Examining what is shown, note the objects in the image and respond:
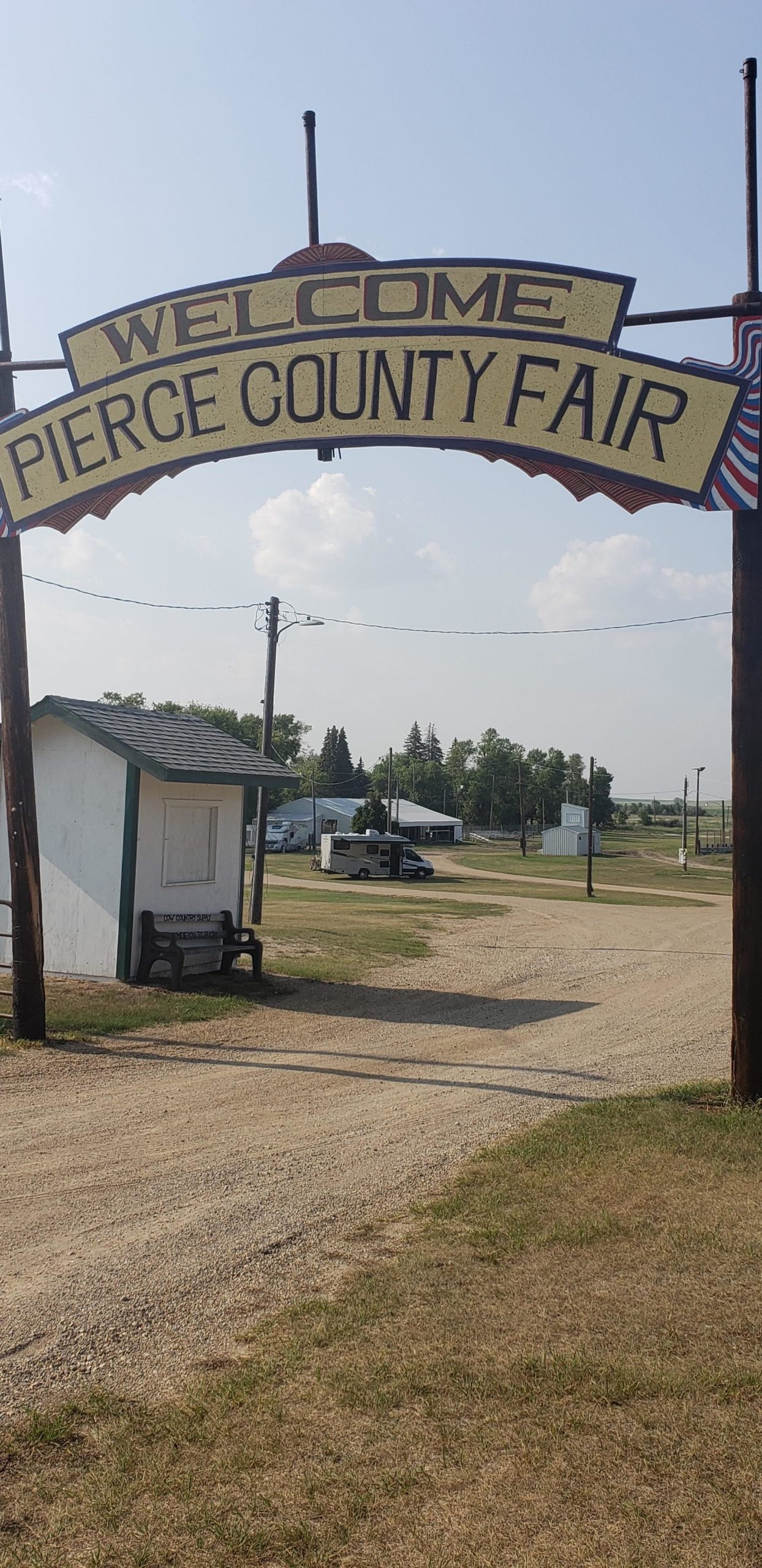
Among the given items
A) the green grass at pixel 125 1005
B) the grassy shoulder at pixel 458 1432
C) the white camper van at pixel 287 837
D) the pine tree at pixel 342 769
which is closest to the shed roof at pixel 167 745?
the green grass at pixel 125 1005

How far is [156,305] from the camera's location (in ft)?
32.0

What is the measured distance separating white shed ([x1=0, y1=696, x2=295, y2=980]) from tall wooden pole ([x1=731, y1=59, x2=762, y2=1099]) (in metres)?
7.70

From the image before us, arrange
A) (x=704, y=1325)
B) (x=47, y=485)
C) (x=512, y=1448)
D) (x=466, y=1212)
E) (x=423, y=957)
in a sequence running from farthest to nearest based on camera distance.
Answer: (x=423, y=957) → (x=47, y=485) → (x=466, y=1212) → (x=704, y=1325) → (x=512, y=1448)

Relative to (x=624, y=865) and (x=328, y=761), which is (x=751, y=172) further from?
(x=328, y=761)

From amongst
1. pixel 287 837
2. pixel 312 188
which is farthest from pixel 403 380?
pixel 287 837

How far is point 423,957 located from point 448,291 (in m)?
11.9

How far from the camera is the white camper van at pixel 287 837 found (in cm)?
7875

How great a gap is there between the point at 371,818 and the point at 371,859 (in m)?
25.2

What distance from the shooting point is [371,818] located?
73500mm

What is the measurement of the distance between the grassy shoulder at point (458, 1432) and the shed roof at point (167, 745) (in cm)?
942

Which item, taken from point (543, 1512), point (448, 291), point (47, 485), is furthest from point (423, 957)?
point (543, 1512)

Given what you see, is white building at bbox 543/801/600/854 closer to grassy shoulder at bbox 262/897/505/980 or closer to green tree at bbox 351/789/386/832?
green tree at bbox 351/789/386/832

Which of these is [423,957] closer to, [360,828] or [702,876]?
[702,876]

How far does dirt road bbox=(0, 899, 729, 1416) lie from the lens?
4.74 meters
